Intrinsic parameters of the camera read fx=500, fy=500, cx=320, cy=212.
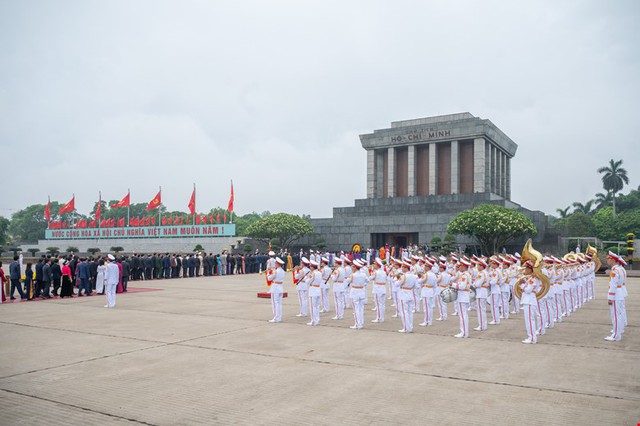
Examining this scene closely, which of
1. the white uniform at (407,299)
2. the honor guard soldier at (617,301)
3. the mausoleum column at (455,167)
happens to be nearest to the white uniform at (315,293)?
the white uniform at (407,299)

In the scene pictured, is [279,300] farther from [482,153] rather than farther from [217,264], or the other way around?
[482,153]

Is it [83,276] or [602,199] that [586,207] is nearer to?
[602,199]

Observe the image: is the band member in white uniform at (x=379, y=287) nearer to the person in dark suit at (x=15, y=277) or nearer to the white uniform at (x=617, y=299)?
the white uniform at (x=617, y=299)

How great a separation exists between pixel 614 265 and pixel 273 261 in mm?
8734

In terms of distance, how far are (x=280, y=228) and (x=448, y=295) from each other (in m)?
35.5

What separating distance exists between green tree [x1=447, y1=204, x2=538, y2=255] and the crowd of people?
2261cm

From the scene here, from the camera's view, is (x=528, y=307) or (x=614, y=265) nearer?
(x=528, y=307)

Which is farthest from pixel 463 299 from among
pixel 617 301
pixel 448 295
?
pixel 617 301

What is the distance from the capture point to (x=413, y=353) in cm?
990

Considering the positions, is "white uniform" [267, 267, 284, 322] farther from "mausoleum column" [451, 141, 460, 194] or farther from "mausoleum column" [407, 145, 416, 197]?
"mausoleum column" [407, 145, 416, 197]

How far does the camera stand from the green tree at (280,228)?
1917 inches

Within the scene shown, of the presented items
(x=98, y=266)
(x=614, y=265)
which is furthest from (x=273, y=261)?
(x=98, y=266)

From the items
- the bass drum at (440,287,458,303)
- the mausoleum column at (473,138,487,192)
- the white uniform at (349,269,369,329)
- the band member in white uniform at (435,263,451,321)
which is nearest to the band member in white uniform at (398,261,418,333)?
the white uniform at (349,269,369,329)

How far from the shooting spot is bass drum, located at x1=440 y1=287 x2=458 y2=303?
44.6 feet
